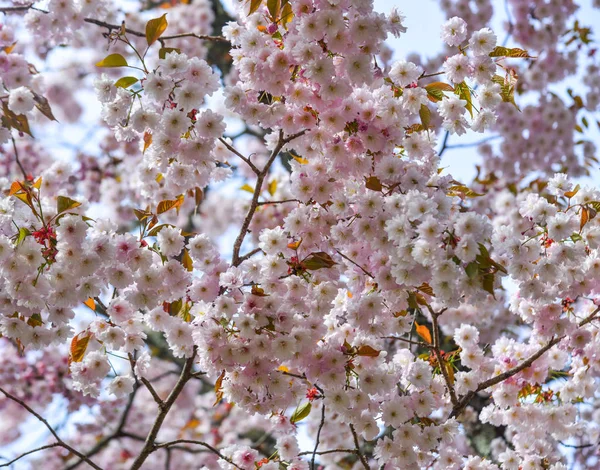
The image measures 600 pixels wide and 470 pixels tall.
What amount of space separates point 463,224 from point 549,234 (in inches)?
18.0

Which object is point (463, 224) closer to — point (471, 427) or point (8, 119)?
point (8, 119)

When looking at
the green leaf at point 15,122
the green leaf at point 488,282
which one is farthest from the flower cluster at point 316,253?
the green leaf at point 15,122

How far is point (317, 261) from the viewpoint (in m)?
2.10

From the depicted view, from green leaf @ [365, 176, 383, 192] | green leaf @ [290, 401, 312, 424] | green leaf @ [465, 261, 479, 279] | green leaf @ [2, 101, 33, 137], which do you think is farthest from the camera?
green leaf @ [2, 101, 33, 137]

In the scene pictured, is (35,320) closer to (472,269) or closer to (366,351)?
(366,351)

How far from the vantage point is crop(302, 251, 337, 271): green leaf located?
6.89 feet

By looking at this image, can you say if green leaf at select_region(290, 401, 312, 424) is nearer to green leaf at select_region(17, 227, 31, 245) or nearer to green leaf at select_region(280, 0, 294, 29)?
green leaf at select_region(17, 227, 31, 245)

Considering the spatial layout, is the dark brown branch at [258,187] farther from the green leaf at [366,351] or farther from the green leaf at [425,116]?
the green leaf at [366,351]

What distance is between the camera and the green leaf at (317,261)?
210cm

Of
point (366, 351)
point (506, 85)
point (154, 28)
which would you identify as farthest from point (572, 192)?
point (154, 28)

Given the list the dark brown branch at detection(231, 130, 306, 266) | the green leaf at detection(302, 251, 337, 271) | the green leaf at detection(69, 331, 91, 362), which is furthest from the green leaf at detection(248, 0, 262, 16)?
the green leaf at detection(69, 331, 91, 362)

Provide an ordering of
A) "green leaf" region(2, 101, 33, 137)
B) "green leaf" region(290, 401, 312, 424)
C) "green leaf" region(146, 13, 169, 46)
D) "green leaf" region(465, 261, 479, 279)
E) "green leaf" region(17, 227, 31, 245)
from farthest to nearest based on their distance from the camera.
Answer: "green leaf" region(2, 101, 33, 137), "green leaf" region(290, 401, 312, 424), "green leaf" region(146, 13, 169, 46), "green leaf" region(17, 227, 31, 245), "green leaf" region(465, 261, 479, 279)

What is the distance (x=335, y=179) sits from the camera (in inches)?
89.7

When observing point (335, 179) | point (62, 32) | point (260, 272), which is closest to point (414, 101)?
point (335, 179)
